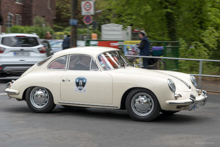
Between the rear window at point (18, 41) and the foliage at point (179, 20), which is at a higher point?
the foliage at point (179, 20)

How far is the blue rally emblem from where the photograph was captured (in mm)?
8156

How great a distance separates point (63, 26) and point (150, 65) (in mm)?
55145

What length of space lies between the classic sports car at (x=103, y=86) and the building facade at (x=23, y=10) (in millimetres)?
30021

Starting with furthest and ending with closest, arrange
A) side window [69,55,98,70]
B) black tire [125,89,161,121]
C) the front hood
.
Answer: side window [69,55,98,70], the front hood, black tire [125,89,161,121]

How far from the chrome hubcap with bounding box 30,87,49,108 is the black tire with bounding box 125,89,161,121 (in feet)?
6.01

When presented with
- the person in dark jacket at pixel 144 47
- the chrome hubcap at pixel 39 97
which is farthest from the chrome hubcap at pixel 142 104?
the person in dark jacket at pixel 144 47

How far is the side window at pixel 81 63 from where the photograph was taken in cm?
828

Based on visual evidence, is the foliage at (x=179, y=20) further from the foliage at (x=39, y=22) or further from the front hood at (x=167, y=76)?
the foliage at (x=39, y=22)

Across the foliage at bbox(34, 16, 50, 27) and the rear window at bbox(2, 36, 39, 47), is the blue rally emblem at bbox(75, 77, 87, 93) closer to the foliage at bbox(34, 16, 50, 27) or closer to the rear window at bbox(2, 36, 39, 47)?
the rear window at bbox(2, 36, 39, 47)

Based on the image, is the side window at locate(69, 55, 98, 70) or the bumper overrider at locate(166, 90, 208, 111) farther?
the side window at locate(69, 55, 98, 70)

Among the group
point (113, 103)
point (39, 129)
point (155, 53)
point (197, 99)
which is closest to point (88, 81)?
point (113, 103)

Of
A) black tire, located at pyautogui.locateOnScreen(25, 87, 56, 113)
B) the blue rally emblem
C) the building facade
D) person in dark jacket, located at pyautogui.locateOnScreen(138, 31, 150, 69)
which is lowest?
black tire, located at pyautogui.locateOnScreen(25, 87, 56, 113)

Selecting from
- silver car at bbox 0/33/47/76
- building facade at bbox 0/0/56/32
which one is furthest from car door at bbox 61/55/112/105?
building facade at bbox 0/0/56/32

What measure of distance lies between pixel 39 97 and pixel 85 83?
114 centimetres
